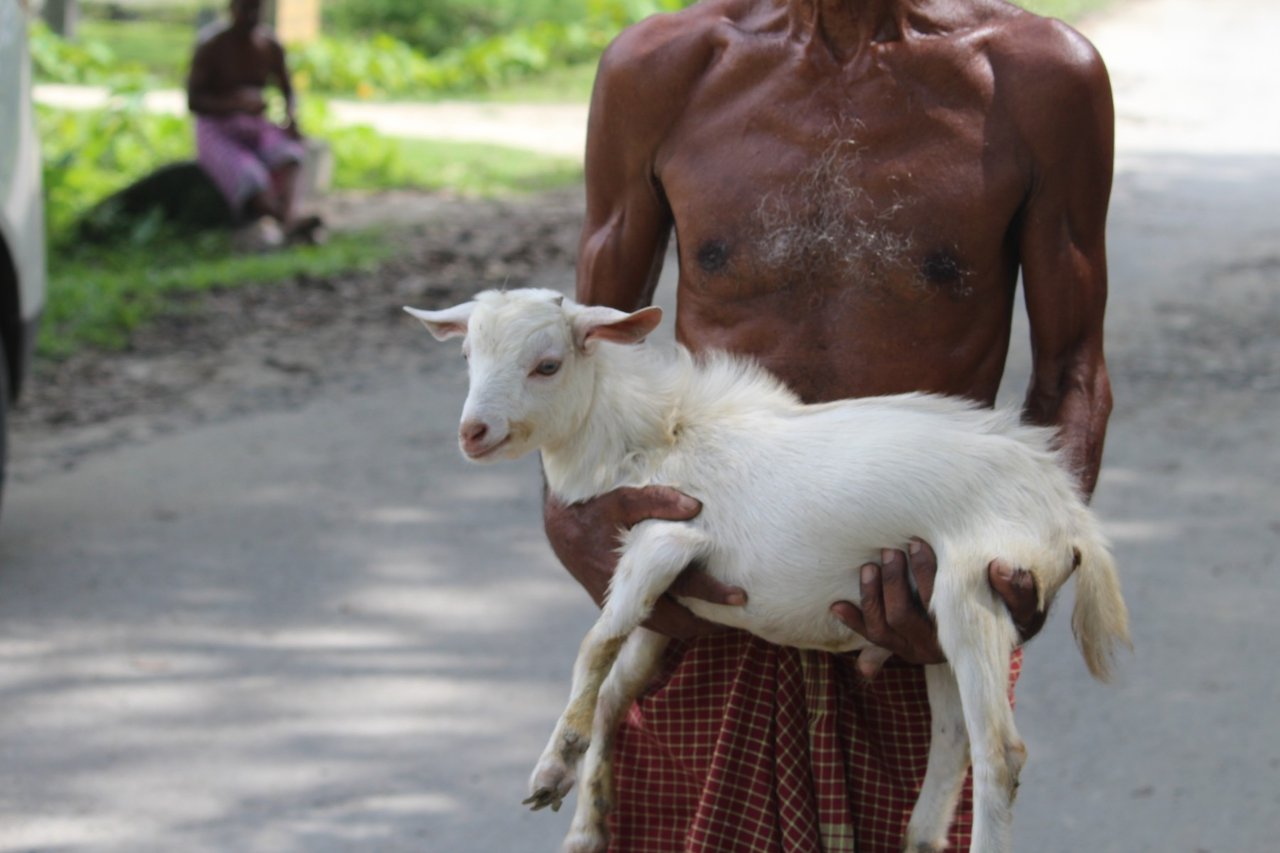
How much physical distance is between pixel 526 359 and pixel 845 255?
1.69 ft

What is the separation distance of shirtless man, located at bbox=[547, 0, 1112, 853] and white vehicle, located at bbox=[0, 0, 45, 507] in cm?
369

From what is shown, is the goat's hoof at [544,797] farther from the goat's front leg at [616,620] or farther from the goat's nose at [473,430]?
the goat's nose at [473,430]

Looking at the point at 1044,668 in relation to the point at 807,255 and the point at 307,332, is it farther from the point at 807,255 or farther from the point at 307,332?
the point at 307,332

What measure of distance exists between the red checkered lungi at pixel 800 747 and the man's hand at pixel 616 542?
123mm

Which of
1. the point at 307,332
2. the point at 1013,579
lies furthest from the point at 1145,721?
the point at 307,332

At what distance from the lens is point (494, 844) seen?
399 centimetres

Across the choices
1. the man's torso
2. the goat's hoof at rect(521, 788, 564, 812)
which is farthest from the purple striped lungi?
the goat's hoof at rect(521, 788, 564, 812)

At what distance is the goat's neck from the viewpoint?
228cm

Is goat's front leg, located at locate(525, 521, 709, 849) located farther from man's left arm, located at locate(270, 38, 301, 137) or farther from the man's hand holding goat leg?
man's left arm, located at locate(270, 38, 301, 137)

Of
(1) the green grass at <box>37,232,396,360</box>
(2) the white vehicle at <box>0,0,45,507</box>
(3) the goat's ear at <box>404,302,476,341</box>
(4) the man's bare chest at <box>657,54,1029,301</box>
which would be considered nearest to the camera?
(3) the goat's ear at <box>404,302,476,341</box>

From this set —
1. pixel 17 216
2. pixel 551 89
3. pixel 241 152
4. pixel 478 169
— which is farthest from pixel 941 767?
Result: pixel 551 89

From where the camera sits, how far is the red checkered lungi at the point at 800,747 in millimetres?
2424

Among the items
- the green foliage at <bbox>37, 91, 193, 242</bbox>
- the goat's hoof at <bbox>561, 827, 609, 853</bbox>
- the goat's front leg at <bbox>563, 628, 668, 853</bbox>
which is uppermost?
the goat's front leg at <bbox>563, 628, 668, 853</bbox>

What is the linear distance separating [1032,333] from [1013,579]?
0.54 metres
